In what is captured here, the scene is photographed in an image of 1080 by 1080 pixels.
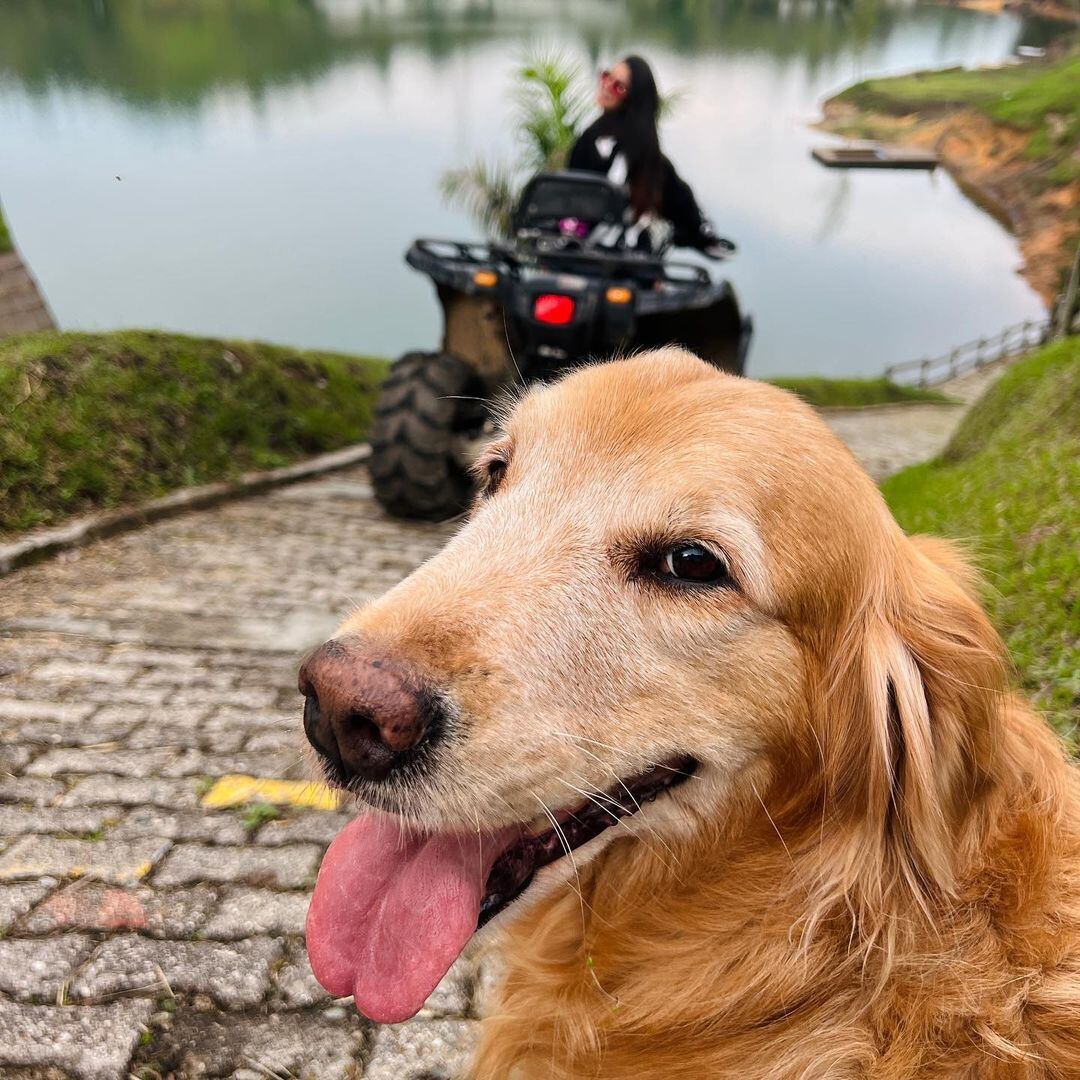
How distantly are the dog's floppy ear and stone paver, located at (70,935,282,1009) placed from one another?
5.74 feet

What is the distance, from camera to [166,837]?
2.95 meters

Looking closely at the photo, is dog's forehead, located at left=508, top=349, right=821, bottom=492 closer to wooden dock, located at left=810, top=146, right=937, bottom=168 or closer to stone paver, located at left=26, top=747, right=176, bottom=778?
stone paver, located at left=26, top=747, right=176, bottom=778

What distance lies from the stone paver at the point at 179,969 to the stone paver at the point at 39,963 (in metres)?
0.05

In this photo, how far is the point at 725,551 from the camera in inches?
70.9

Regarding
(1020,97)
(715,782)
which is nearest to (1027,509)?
(715,782)

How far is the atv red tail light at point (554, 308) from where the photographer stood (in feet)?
17.7

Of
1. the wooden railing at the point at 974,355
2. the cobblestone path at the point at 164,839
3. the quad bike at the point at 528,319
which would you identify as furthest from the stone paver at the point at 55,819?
the wooden railing at the point at 974,355

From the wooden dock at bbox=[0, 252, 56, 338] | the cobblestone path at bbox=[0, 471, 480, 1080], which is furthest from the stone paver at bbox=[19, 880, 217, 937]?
the wooden dock at bbox=[0, 252, 56, 338]

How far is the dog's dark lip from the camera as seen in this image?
1.81 meters

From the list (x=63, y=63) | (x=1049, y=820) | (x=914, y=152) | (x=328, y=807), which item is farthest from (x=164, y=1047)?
(x=914, y=152)

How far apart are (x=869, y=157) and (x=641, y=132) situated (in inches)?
1070

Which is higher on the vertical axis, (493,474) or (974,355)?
(493,474)

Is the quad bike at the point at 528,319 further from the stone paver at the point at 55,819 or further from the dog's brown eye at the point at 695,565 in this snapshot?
the dog's brown eye at the point at 695,565

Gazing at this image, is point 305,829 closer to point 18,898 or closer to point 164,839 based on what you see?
point 164,839
